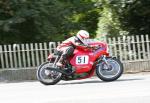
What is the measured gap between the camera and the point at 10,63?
53.9 feet

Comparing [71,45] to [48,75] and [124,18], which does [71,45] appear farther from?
[124,18]

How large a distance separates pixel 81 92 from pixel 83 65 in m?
2.28

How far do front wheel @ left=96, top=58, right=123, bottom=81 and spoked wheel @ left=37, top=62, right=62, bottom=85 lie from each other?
1.00m

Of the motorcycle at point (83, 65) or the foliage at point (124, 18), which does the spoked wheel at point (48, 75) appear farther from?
the foliage at point (124, 18)

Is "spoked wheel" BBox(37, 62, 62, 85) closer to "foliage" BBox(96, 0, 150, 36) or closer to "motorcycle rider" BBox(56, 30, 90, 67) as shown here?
"motorcycle rider" BBox(56, 30, 90, 67)

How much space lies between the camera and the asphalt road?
10406mm

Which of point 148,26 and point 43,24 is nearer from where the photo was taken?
point 43,24

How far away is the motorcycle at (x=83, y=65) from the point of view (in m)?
13.8

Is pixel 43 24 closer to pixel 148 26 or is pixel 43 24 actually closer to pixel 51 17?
pixel 51 17

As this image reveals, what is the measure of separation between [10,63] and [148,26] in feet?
19.5

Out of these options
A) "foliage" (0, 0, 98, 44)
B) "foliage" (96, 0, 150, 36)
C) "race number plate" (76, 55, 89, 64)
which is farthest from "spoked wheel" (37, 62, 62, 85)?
"foliage" (96, 0, 150, 36)

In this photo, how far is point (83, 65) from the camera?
13859 millimetres

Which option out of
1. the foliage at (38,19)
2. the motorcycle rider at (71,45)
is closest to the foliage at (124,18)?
the foliage at (38,19)

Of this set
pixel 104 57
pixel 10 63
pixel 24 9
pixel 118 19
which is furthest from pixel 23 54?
pixel 118 19
